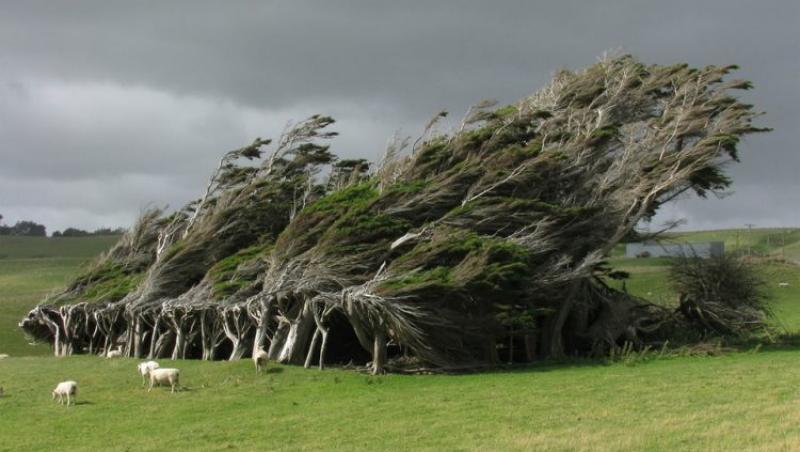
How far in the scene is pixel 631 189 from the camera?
113 ft

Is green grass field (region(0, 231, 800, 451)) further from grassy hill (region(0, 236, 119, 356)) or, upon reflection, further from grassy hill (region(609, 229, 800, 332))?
grassy hill (region(0, 236, 119, 356))

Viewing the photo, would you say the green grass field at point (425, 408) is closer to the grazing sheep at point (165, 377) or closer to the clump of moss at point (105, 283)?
the grazing sheep at point (165, 377)

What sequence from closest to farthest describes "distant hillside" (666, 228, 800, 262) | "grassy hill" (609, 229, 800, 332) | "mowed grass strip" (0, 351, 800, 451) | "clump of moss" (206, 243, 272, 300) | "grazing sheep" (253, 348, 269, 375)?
"mowed grass strip" (0, 351, 800, 451)
"grazing sheep" (253, 348, 269, 375)
"clump of moss" (206, 243, 272, 300)
"grassy hill" (609, 229, 800, 332)
"distant hillside" (666, 228, 800, 262)

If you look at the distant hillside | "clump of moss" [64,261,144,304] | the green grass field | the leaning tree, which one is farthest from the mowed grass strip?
the distant hillside

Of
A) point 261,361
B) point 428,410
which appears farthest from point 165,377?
point 428,410

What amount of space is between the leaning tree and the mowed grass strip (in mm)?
2419

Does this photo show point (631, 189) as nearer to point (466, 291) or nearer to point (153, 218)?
point (466, 291)

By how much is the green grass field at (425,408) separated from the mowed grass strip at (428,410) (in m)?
0.04

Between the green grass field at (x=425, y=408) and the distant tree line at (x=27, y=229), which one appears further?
the distant tree line at (x=27, y=229)


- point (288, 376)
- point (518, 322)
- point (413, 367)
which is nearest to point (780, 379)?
point (518, 322)

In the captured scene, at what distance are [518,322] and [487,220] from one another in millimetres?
4307

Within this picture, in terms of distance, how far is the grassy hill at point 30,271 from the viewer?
50.2m

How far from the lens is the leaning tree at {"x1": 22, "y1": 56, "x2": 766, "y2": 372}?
28453 millimetres

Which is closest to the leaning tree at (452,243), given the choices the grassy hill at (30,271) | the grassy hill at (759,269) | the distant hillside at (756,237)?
the grassy hill at (759,269)
